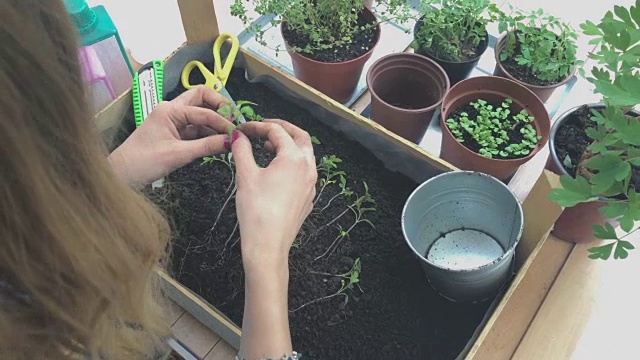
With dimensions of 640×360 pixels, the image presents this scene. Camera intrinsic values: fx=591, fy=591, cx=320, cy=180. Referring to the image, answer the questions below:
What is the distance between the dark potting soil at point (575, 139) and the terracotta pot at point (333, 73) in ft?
1.27

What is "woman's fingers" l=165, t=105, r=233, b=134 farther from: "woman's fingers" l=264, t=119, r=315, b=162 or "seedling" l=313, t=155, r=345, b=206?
"seedling" l=313, t=155, r=345, b=206

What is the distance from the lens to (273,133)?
0.84 meters

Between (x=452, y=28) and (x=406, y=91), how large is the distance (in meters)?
0.15

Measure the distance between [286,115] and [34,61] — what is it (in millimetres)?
693

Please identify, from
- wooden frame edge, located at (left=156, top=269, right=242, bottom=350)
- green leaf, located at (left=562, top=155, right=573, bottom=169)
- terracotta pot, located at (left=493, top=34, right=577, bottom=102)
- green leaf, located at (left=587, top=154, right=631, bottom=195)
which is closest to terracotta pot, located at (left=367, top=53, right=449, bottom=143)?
terracotta pot, located at (left=493, top=34, right=577, bottom=102)

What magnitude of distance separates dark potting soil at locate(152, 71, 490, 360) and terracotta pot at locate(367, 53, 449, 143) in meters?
0.09

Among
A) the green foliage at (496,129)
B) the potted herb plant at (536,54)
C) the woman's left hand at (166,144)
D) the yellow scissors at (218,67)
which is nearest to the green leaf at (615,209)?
the green foliage at (496,129)

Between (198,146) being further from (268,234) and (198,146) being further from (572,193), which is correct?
(572,193)

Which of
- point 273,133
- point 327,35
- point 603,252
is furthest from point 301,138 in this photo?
point 603,252

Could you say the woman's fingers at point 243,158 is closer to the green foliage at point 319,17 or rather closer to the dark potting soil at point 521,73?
the green foliage at point 319,17

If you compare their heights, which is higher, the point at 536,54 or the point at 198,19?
the point at 198,19

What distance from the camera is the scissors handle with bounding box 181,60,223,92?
109 cm

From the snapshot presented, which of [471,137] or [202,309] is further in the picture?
[471,137]

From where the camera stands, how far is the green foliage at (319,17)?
3.64 ft
